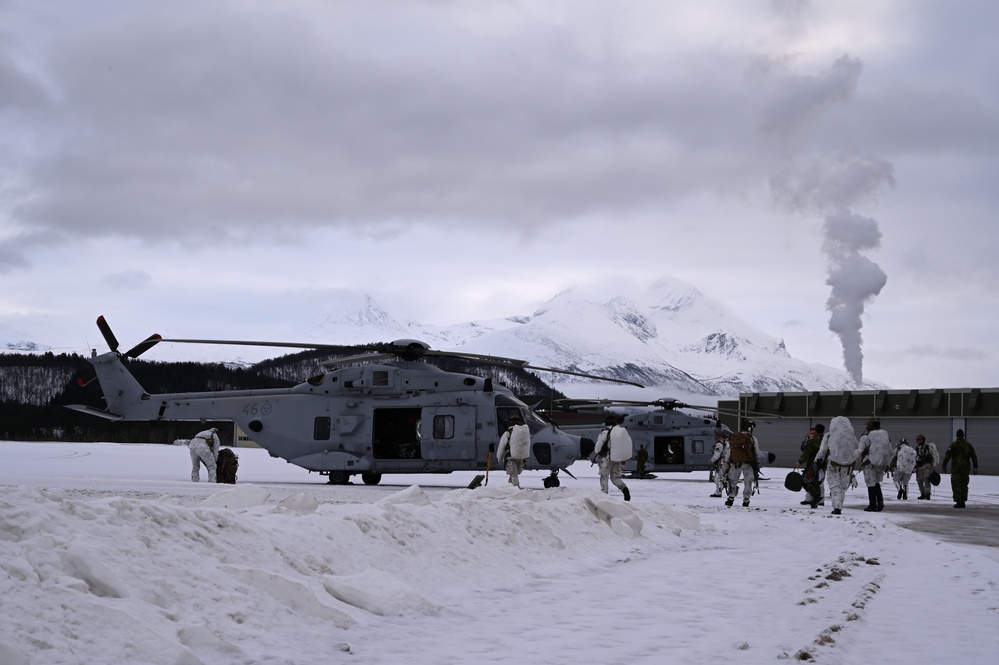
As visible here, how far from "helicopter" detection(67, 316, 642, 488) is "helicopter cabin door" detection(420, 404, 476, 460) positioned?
0.02m

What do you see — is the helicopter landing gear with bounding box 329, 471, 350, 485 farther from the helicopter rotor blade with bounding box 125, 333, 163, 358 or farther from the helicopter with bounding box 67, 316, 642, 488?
the helicopter rotor blade with bounding box 125, 333, 163, 358

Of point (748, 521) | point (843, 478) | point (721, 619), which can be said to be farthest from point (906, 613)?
point (843, 478)

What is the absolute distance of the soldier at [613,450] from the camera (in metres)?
17.5

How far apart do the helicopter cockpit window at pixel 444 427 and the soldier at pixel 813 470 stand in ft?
26.7

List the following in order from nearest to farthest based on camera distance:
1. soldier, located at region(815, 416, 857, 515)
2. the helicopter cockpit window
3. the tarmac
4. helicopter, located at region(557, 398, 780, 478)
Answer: the tarmac
soldier, located at region(815, 416, 857, 515)
the helicopter cockpit window
helicopter, located at region(557, 398, 780, 478)

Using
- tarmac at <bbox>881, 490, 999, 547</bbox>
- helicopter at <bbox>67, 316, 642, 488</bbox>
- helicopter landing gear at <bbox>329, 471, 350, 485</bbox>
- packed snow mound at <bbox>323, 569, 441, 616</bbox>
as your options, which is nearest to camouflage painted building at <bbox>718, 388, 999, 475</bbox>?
tarmac at <bbox>881, 490, 999, 547</bbox>

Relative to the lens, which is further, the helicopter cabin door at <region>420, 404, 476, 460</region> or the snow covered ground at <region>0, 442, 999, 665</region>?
the helicopter cabin door at <region>420, 404, 476, 460</region>

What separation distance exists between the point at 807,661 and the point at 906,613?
1963mm

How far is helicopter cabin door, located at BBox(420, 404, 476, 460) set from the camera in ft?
74.0

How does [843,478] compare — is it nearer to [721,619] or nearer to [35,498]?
[721,619]

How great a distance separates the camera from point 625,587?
24.4ft

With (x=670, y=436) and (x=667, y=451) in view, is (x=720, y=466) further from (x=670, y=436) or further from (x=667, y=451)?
(x=667, y=451)

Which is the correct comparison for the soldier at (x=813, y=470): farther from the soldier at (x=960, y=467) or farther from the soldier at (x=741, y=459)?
the soldier at (x=960, y=467)

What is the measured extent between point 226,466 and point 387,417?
15.1 ft
